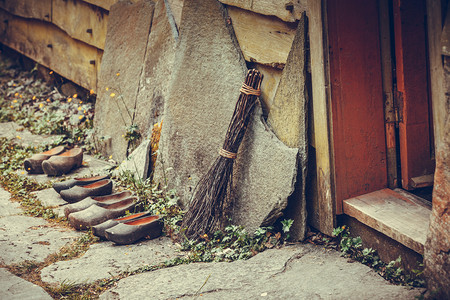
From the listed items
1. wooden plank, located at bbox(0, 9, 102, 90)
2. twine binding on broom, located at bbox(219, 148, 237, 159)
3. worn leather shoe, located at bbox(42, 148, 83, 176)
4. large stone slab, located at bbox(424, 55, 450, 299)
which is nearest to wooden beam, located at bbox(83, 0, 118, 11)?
wooden plank, located at bbox(0, 9, 102, 90)

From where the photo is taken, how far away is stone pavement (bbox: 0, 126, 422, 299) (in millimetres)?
2424

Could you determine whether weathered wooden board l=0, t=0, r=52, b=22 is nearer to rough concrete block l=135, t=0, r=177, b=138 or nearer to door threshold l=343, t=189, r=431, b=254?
rough concrete block l=135, t=0, r=177, b=138

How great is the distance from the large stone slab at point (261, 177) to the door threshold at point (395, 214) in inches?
15.7

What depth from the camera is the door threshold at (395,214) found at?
237 cm

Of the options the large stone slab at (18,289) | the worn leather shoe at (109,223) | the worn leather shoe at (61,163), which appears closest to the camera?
the large stone slab at (18,289)

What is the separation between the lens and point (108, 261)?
3.12 m

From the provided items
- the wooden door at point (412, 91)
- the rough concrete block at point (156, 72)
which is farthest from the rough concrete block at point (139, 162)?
the wooden door at point (412, 91)

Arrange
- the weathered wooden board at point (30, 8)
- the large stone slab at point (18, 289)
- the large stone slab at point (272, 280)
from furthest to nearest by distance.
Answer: the weathered wooden board at point (30, 8) → the large stone slab at point (18, 289) → the large stone slab at point (272, 280)

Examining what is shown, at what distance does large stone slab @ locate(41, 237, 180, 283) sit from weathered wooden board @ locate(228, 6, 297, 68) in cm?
143

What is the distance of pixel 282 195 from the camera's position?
2.98m

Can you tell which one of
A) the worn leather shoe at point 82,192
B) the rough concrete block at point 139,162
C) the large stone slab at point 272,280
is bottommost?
the large stone slab at point 272,280

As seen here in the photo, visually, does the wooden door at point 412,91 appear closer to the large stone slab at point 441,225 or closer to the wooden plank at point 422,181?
the wooden plank at point 422,181

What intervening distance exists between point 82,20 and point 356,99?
422 centimetres

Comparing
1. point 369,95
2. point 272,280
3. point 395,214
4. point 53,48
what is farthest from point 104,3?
point 395,214
